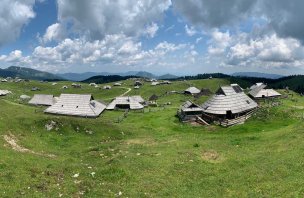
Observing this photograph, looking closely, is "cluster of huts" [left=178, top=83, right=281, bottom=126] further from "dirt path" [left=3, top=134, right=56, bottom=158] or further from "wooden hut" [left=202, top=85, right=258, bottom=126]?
"dirt path" [left=3, top=134, right=56, bottom=158]

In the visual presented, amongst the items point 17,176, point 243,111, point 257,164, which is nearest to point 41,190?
point 17,176

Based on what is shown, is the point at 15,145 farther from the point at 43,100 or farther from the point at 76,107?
the point at 43,100

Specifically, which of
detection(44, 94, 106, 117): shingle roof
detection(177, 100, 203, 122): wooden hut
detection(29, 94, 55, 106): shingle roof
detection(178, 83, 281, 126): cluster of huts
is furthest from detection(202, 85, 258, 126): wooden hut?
detection(29, 94, 55, 106): shingle roof

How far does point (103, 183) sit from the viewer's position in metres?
23.5

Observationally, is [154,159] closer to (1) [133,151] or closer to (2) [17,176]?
(1) [133,151]

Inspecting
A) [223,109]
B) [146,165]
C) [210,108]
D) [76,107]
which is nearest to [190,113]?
[210,108]

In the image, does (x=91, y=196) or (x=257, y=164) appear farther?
(x=257, y=164)

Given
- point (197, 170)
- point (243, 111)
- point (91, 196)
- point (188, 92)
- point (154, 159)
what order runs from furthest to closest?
1. point (188, 92)
2. point (243, 111)
3. point (154, 159)
4. point (197, 170)
5. point (91, 196)

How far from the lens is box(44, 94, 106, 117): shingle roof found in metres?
83.7

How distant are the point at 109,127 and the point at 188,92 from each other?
108206 millimetres

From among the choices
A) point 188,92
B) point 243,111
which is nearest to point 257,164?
point 243,111

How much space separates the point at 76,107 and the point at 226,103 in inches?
1483

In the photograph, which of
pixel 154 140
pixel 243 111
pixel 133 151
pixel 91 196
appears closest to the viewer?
pixel 91 196

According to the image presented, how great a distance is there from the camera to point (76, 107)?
8494cm
